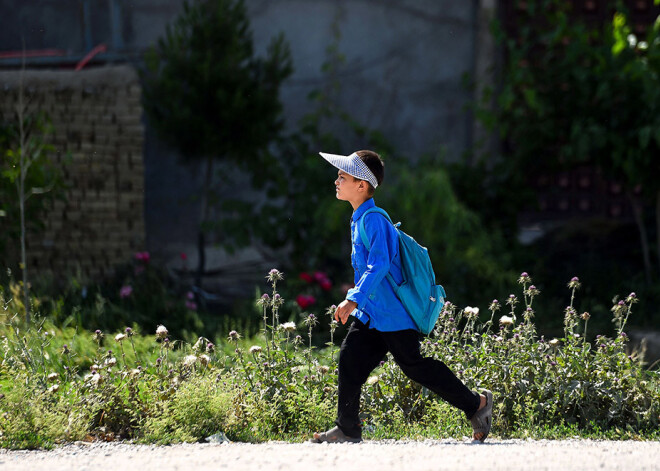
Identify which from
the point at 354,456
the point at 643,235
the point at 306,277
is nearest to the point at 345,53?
the point at 306,277

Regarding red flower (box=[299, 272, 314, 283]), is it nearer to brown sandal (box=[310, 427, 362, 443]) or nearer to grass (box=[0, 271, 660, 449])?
grass (box=[0, 271, 660, 449])

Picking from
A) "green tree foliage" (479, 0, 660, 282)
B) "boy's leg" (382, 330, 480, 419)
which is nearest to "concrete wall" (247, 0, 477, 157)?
"green tree foliage" (479, 0, 660, 282)

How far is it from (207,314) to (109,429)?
3.47 m

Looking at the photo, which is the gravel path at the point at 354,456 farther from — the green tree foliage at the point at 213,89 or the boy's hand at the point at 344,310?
the green tree foliage at the point at 213,89

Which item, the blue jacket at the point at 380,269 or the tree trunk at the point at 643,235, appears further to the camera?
the tree trunk at the point at 643,235

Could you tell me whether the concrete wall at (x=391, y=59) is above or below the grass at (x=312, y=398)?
above

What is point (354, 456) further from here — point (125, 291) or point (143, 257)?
point (143, 257)

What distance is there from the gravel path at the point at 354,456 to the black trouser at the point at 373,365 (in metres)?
0.17

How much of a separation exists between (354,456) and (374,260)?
32.2 inches

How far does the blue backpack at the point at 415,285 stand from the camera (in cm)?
399

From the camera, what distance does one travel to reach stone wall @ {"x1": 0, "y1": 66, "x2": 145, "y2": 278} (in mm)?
8250

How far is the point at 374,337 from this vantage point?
405 centimetres

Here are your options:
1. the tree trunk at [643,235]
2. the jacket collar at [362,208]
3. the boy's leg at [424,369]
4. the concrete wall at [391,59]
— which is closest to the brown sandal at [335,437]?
the boy's leg at [424,369]

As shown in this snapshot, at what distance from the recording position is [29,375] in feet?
15.5
